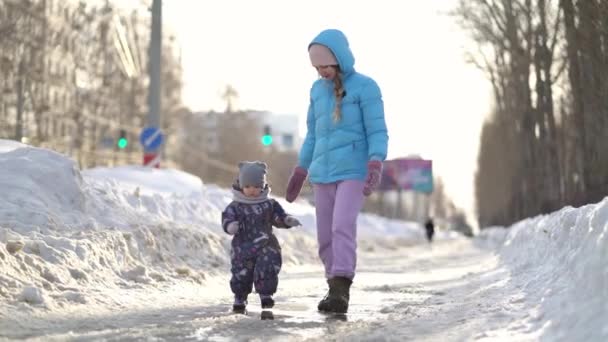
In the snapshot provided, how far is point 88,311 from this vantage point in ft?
19.2

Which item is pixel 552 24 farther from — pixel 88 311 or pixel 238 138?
pixel 238 138

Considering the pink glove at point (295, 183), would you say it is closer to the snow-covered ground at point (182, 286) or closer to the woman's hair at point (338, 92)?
the woman's hair at point (338, 92)

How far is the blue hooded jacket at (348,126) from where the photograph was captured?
656 centimetres

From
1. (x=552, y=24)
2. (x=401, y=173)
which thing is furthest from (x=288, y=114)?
(x=552, y=24)

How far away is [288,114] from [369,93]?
14896cm

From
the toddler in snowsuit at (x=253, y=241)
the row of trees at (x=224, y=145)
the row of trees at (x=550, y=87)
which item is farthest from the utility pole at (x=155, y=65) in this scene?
the row of trees at (x=224, y=145)

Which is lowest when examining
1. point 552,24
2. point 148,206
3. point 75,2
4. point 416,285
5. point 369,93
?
point 416,285

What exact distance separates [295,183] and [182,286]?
1.90 m

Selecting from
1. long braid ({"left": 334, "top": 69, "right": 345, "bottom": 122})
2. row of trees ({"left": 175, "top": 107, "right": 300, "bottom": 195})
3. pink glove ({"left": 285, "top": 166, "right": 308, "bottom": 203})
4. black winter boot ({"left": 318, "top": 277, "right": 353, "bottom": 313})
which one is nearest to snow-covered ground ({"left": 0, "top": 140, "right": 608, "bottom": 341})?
black winter boot ({"left": 318, "top": 277, "right": 353, "bottom": 313})

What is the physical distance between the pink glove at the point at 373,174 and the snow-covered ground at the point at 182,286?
0.89m

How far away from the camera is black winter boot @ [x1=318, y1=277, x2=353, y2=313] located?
6230 millimetres

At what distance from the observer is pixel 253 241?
6199 mm

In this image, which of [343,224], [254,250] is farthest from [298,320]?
[343,224]

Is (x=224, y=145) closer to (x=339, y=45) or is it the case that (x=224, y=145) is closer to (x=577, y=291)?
(x=339, y=45)
